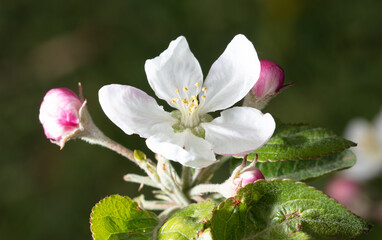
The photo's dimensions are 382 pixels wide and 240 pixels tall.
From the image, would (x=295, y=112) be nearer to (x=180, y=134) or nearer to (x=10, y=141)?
(x=10, y=141)

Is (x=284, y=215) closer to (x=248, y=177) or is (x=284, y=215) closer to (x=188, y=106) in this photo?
(x=248, y=177)

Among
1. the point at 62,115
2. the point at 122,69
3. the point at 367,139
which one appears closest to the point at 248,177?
the point at 62,115

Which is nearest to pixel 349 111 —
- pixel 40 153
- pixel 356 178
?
pixel 356 178

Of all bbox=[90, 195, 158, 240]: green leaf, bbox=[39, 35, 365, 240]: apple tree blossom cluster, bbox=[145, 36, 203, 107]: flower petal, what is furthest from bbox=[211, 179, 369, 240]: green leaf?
bbox=[145, 36, 203, 107]: flower petal

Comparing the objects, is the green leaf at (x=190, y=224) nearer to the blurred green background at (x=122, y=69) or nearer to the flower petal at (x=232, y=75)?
the flower petal at (x=232, y=75)

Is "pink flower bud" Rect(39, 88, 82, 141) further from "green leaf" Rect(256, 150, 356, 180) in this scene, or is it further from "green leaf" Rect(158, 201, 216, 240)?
"green leaf" Rect(256, 150, 356, 180)
